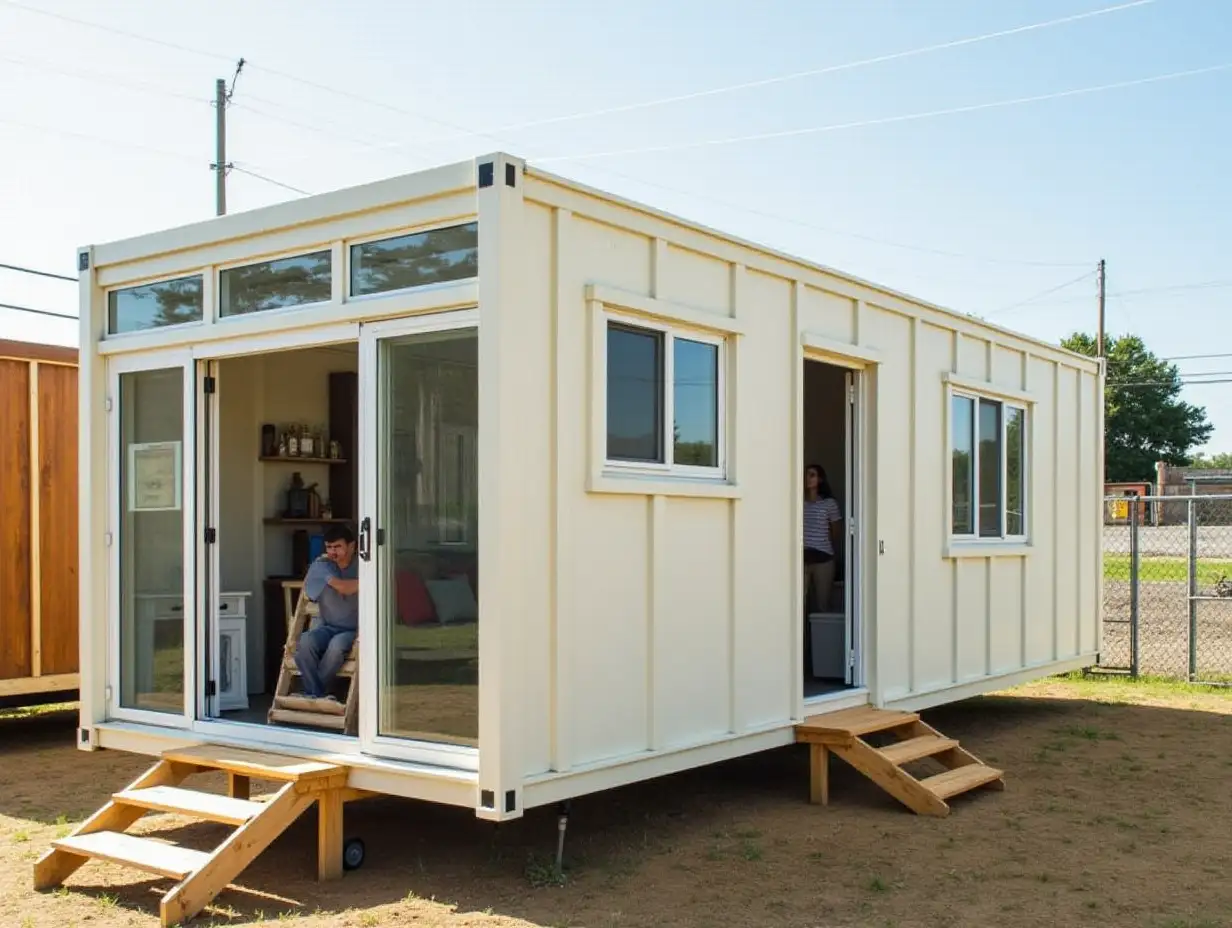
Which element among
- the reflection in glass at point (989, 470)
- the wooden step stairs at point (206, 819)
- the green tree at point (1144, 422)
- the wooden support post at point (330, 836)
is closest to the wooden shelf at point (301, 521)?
the wooden step stairs at point (206, 819)

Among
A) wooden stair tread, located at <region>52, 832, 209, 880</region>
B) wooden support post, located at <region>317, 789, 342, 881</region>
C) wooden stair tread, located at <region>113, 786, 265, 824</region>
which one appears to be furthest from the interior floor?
wooden stair tread, located at <region>52, 832, 209, 880</region>

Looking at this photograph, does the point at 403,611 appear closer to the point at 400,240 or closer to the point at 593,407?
the point at 593,407

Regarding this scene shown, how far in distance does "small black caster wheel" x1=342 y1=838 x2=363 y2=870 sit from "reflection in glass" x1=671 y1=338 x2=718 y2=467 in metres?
2.31

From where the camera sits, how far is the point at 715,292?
668 centimetres

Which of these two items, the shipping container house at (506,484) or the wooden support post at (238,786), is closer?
the shipping container house at (506,484)

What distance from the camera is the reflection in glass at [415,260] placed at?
5.52 metres

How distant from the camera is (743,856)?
20.5 feet

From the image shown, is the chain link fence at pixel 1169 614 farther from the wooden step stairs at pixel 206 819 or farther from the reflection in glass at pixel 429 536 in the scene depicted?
the wooden step stairs at pixel 206 819

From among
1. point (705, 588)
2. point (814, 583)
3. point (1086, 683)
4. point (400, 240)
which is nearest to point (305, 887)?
point (705, 588)

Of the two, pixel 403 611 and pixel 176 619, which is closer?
pixel 403 611

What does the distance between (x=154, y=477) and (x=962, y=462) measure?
5.37 meters

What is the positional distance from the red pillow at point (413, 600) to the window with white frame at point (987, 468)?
14.8ft

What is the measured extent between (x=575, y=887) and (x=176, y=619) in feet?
8.21

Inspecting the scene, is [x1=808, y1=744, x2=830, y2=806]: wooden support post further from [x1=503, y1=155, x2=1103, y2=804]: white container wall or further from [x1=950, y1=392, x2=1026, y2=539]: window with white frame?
[x1=950, y1=392, x2=1026, y2=539]: window with white frame
